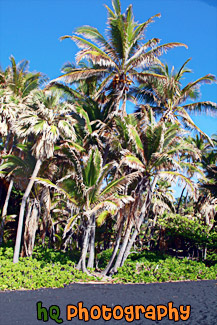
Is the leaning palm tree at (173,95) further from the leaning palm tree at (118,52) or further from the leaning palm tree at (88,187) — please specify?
the leaning palm tree at (88,187)

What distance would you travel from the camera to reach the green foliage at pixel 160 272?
13946 millimetres

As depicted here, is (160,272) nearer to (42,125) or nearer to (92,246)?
(92,246)

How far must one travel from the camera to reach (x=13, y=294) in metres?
9.84

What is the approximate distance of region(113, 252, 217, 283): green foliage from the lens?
45.8ft

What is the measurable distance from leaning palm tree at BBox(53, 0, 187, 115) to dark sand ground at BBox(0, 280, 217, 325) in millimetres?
9528

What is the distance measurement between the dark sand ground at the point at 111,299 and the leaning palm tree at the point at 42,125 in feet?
14.5

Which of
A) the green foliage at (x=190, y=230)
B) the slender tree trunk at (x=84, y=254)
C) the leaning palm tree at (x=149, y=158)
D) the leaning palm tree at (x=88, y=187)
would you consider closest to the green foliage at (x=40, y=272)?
the slender tree trunk at (x=84, y=254)

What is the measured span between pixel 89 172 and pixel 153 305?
6682 mm

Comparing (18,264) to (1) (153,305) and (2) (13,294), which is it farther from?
(1) (153,305)

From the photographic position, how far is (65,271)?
42.7 ft

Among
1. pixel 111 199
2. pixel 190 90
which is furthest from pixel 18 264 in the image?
pixel 190 90

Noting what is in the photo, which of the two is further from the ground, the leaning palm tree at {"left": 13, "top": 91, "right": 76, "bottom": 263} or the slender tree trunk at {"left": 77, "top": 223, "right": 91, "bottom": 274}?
the leaning palm tree at {"left": 13, "top": 91, "right": 76, "bottom": 263}

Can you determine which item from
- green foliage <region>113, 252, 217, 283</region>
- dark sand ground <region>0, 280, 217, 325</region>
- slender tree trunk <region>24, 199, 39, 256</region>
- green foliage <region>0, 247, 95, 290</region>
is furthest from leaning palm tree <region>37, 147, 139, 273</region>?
dark sand ground <region>0, 280, 217, 325</region>

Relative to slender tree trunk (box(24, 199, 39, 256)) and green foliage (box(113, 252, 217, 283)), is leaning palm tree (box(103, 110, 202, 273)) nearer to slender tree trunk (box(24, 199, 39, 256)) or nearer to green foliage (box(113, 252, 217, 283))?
green foliage (box(113, 252, 217, 283))
